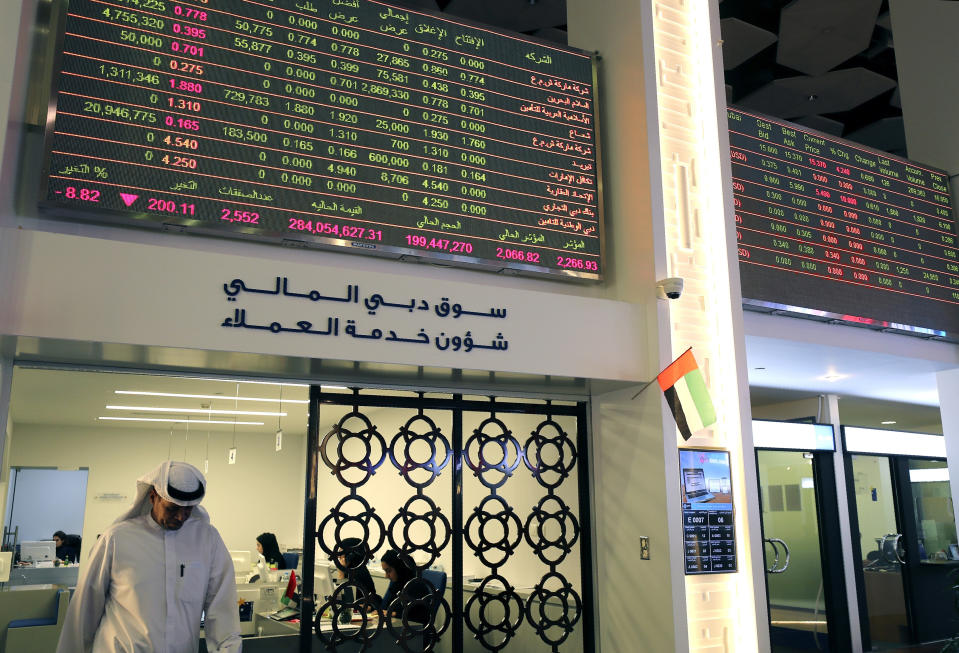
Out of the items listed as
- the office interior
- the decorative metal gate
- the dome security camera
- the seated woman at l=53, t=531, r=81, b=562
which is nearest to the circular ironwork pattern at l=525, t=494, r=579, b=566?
the decorative metal gate

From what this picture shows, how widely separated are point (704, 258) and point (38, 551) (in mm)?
9571

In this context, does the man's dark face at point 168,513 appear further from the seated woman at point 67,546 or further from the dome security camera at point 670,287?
the seated woman at point 67,546

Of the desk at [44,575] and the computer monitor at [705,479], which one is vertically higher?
the computer monitor at [705,479]

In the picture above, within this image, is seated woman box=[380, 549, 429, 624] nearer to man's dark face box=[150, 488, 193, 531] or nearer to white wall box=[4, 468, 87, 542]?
man's dark face box=[150, 488, 193, 531]

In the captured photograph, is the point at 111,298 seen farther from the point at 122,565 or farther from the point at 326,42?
the point at 326,42

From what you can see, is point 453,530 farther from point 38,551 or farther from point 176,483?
point 38,551

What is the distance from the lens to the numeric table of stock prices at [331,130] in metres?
3.86

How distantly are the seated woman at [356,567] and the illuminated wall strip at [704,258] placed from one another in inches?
74.0

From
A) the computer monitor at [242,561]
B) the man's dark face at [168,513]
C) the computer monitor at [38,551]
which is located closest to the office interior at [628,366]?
the man's dark face at [168,513]

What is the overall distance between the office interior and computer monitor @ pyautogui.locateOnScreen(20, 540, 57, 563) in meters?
2.61

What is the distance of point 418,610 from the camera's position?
4.66 metres

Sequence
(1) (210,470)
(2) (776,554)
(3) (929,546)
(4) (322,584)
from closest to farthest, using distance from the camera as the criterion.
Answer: (2) (776,554) < (4) (322,584) < (3) (929,546) < (1) (210,470)

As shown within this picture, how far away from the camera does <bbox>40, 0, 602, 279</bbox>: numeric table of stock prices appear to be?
386 cm

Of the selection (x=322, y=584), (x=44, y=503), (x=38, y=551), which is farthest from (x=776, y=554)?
(x=44, y=503)
